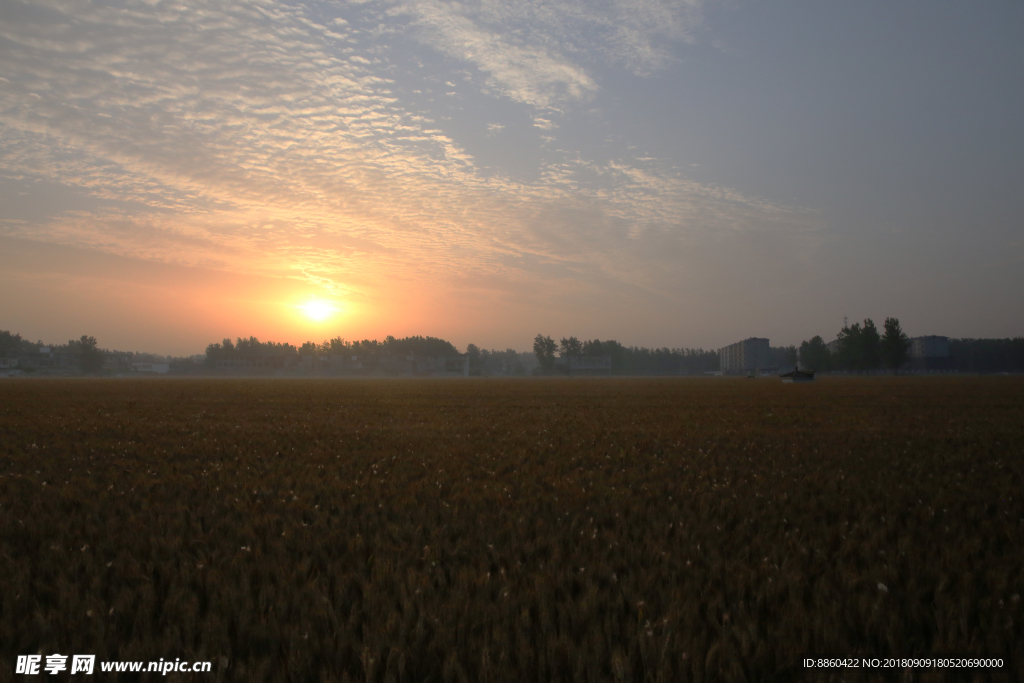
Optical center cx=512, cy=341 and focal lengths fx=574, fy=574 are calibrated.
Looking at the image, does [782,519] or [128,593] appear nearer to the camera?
[128,593]

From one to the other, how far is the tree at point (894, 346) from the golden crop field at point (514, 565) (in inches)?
6561

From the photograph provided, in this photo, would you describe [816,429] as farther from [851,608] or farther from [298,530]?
[298,530]

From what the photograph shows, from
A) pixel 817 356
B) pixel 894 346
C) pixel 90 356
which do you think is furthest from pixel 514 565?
pixel 90 356

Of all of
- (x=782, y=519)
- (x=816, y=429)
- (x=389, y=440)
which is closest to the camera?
(x=782, y=519)

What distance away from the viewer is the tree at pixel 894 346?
5910 inches

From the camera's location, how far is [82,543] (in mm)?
5285

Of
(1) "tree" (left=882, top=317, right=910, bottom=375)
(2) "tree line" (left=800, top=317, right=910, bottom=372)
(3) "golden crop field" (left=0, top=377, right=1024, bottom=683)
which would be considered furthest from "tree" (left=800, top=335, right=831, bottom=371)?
(3) "golden crop field" (left=0, top=377, right=1024, bottom=683)

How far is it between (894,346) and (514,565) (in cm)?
17695

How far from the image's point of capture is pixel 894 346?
494ft

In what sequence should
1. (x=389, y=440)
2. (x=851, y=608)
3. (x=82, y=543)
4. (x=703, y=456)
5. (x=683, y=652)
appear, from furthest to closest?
(x=389, y=440)
(x=703, y=456)
(x=82, y=543)
(x=851, y=608)
(x=683, y=652)

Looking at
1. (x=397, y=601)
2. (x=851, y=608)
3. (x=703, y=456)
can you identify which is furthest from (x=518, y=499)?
(x=703, y=456)

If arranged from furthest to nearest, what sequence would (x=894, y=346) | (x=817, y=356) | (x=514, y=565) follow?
(x=817, y=356) → (x=894, y=346) → (x=514, y=565)

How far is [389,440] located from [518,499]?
737cm

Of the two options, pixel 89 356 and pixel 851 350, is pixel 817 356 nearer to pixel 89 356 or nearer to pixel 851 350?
pixel 851 350
